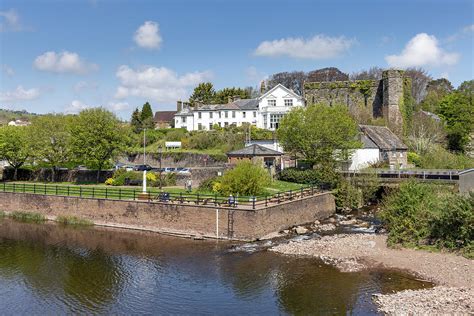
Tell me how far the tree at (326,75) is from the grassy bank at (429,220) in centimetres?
7456

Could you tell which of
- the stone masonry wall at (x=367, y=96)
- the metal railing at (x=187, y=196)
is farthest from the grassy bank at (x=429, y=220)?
the stone masonry wall at (x=367, y=96)

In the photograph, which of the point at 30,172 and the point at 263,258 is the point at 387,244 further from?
the point at 30,172

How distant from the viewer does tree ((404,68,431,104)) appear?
9625 centimetres

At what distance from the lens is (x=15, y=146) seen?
1994 inches

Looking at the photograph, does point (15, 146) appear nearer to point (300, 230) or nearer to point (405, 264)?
point (300, 230)

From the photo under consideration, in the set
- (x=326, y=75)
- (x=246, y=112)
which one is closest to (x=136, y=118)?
(x=246, y=112)

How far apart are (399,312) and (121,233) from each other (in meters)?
20.9

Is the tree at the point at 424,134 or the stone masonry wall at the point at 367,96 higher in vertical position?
the stone masonry wall at the point at 367,96

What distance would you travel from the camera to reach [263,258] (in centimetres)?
2505

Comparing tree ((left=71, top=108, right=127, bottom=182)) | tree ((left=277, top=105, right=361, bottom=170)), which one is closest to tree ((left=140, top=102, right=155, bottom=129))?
tree ((left=71, top=108, right=127, bottom=182))

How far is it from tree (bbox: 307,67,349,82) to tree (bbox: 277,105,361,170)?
5726 centimetres

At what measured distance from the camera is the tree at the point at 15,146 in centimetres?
5003

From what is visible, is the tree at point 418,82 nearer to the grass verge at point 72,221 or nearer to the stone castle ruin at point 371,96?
the stone castle ruin at point 371,96

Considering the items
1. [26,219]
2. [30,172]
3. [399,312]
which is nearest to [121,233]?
[26,219]
